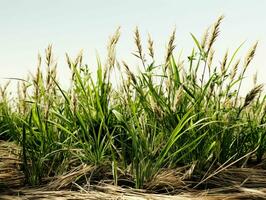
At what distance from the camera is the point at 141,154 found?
1.52 metres

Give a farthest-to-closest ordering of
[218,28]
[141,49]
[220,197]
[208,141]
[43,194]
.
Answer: [141,49], [218,28], [208,141], [43,194], [220,197]

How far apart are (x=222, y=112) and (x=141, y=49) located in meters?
0.48

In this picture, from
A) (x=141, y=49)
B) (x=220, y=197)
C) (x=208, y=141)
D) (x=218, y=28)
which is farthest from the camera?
(x=141, y=49)

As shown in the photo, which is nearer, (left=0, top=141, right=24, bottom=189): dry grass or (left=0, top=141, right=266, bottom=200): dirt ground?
(left=0, top=141, right=266, bottom=200): dirt ground

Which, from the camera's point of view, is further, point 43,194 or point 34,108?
point 34,108

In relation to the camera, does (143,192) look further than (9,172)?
No

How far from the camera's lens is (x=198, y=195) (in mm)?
1433

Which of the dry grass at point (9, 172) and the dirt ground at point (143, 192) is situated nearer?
the dirt ground at point (143, 192)

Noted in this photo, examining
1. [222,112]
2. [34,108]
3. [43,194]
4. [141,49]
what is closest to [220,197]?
[222,112]

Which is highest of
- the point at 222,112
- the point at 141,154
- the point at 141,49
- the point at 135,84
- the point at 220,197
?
the point at 141,49

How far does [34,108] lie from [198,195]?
87 centimetres

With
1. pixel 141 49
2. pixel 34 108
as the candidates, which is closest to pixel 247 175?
pixel 141 49

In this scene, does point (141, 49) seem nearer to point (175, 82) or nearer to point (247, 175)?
point (175, 82)

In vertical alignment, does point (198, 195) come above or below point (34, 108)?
below
